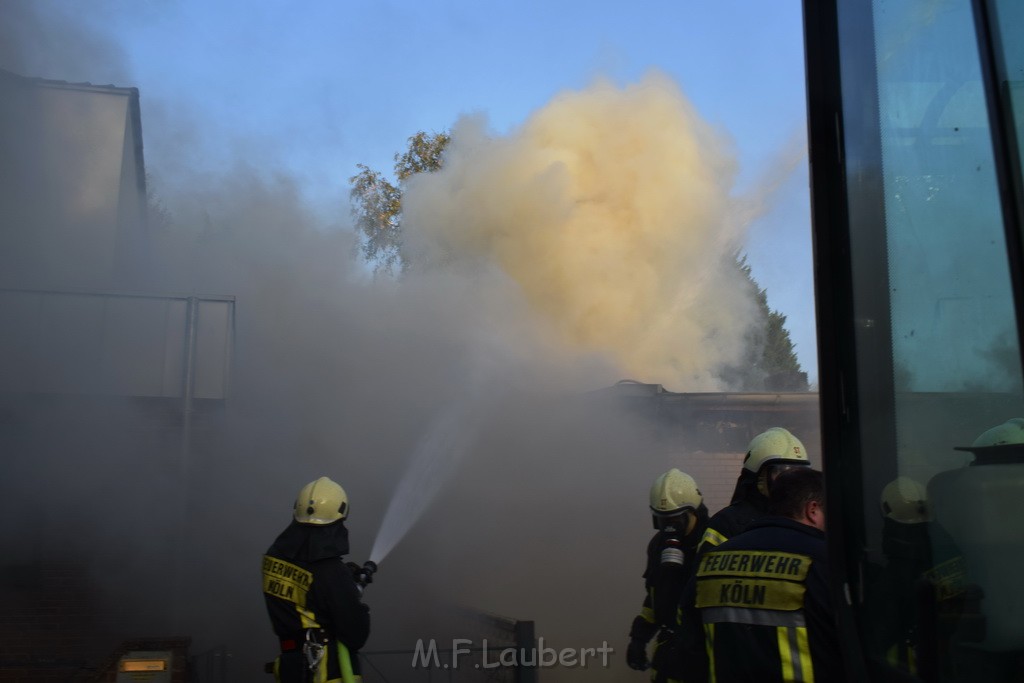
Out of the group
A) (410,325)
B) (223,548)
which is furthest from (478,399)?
(223,548)

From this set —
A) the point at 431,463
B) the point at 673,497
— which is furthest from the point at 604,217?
the point at 673,497

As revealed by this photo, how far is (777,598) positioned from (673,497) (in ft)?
7.17

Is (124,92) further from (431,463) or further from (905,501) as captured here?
(905,501)

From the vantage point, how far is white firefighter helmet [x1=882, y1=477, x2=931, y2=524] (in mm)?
1374

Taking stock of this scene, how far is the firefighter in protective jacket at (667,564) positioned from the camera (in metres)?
3.98

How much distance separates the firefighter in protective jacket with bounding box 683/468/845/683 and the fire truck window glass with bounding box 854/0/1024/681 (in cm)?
69

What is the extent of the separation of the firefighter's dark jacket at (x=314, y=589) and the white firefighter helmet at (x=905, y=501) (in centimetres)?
269

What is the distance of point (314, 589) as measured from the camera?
378 centimetres

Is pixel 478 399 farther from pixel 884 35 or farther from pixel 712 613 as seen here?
pixel 884 35

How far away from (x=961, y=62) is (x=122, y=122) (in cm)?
1036

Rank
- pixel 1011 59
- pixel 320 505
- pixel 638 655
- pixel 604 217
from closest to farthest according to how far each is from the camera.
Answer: pixel 1011 59 → pixel 320 505 → pixel 638 655 → pixel 604 217

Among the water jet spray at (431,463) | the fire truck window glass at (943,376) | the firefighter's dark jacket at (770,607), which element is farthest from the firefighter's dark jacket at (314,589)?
the water jet spray at (431,463)

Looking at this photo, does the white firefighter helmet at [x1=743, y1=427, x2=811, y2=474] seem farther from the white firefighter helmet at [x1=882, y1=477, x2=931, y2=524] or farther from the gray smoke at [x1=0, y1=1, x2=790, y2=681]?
the gray smoke at [x1=0, y1=1, x2=790, y2=681]

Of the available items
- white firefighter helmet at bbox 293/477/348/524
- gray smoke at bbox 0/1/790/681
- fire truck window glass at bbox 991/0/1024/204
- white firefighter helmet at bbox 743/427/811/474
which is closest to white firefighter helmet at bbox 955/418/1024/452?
fire truck window glass at bbox 991/0/1024/204
